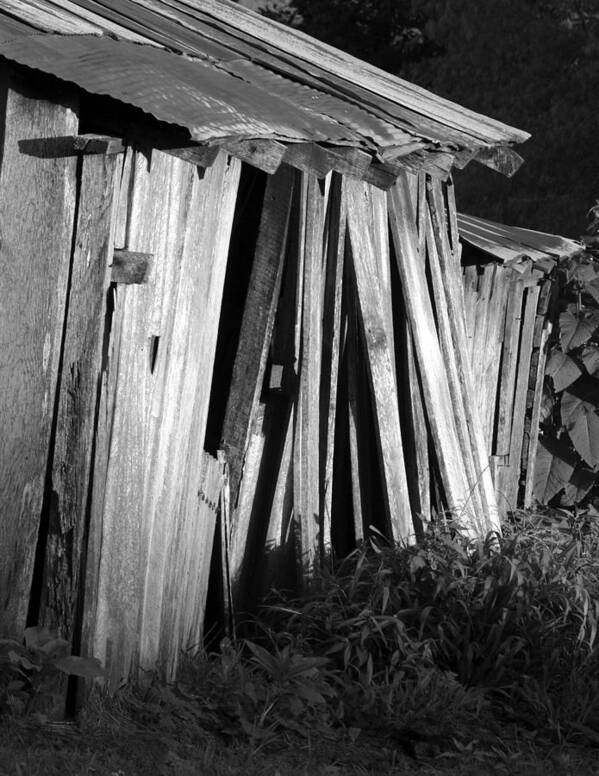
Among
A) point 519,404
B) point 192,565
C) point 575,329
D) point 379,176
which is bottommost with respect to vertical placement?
point 192,565

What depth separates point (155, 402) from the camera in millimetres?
4273

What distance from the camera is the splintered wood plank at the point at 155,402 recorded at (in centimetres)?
403

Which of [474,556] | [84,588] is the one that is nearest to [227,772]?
[84,588]

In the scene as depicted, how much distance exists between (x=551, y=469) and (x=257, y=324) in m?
3.17

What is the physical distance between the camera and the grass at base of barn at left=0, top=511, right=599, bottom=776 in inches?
158

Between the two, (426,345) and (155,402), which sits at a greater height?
(426,345)

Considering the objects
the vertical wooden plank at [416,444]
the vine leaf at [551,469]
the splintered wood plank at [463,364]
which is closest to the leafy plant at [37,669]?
the vertical wooden plank at [416,444]

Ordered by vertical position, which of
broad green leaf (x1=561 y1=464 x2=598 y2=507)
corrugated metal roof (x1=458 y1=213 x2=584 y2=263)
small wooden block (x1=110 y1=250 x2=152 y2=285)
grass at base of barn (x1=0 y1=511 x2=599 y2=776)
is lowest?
grass at base of barn (x1=0 y1=511 x2=599 y2=776)

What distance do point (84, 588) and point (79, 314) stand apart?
2.96ft

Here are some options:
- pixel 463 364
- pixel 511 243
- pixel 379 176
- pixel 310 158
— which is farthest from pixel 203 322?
pixel 511 243

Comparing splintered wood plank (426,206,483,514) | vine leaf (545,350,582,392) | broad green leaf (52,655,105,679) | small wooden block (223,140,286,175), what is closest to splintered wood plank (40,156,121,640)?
broad green leaf (52,655,105,679)

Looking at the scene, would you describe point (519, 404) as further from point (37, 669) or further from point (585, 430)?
point (37, 669)

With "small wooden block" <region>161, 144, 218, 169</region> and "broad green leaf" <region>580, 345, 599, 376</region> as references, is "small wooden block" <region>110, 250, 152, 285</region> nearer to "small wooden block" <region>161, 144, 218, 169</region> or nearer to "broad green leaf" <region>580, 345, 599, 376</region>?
"small wooden block" <region>161, 144, 218, 169</region>

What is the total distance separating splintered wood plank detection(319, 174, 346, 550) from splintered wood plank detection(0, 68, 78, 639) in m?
1.77
